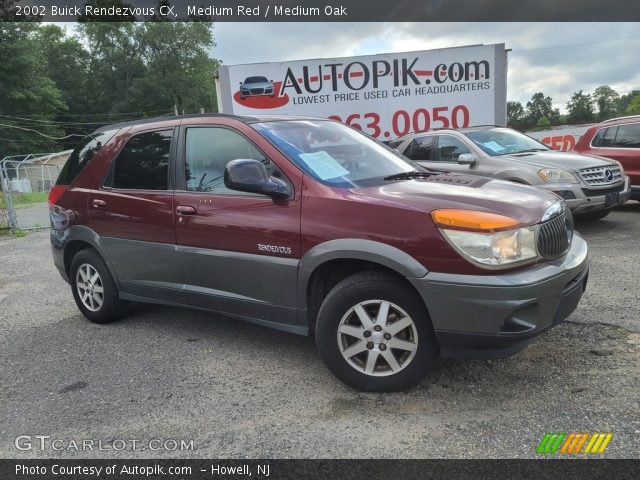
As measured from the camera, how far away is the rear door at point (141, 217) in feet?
12.9

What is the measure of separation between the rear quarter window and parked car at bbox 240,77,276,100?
651 centimetres

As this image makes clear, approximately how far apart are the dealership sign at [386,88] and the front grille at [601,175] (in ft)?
13.7

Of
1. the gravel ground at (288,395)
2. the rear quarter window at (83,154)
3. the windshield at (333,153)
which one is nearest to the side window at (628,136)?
the gravel ground at (288,395)

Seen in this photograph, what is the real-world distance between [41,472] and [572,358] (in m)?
3.19

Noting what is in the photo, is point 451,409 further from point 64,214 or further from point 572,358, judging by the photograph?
point 64,214

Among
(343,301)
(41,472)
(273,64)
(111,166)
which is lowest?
(41,472)

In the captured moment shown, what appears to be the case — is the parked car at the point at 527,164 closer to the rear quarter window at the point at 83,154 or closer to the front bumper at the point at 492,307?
the front bumper at the point at 492,307

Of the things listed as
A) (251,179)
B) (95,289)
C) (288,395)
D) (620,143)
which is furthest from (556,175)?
(95,289)

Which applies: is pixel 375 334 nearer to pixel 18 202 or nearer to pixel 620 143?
pixel 620 143

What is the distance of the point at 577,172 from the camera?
6887 millimetres

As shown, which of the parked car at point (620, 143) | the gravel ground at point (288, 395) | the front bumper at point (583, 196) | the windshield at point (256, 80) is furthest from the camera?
the windshield at point (256, 80)

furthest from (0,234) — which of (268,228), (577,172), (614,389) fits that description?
(614,389)

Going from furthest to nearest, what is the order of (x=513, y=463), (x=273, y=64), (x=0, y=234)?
(x=0, y=234) → (x=273, y=64) → (x=513, y=463)

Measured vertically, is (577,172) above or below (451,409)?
above
